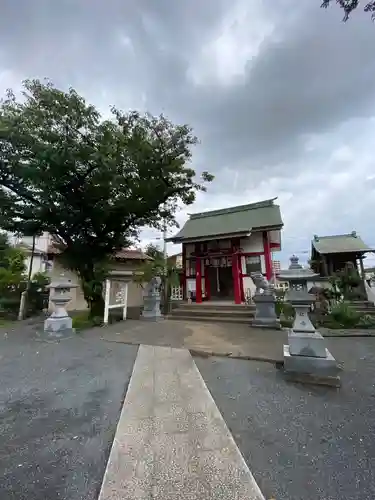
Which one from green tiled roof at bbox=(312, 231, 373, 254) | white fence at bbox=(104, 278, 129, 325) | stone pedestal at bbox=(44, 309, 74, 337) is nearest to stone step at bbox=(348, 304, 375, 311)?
green tiled roof at bbox=(312, 231, 373, 254)

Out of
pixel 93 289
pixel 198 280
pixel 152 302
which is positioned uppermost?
pixel 198 280

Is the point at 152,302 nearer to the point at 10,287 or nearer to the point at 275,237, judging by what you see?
the point at 10,287

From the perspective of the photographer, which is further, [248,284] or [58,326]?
[248,284]

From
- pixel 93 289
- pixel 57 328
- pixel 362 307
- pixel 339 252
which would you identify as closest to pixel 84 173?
pixel 93 289

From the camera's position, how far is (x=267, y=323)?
289 inches

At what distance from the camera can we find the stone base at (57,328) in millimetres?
6350

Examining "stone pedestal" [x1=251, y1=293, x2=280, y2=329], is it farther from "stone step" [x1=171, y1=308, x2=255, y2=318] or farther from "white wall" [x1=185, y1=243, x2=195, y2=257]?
"white wall" [x1=185, y1=243, x2=195, y2=257]

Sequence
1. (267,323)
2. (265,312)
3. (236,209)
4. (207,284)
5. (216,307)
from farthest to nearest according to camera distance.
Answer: (236,209) → (207,284) → (216,307) → (265,312) → (267,323)

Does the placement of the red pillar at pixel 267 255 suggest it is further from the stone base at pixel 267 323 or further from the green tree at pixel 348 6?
the green tree at pixel 348 6

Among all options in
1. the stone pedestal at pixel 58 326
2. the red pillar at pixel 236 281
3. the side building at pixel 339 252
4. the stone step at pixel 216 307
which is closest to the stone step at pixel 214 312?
the stone step at pixel 216 307

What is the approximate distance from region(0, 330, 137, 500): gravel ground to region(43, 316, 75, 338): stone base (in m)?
1.53

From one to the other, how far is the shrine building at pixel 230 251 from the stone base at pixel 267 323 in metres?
2.56

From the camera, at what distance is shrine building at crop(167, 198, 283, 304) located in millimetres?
10688

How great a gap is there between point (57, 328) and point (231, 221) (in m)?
9.64
